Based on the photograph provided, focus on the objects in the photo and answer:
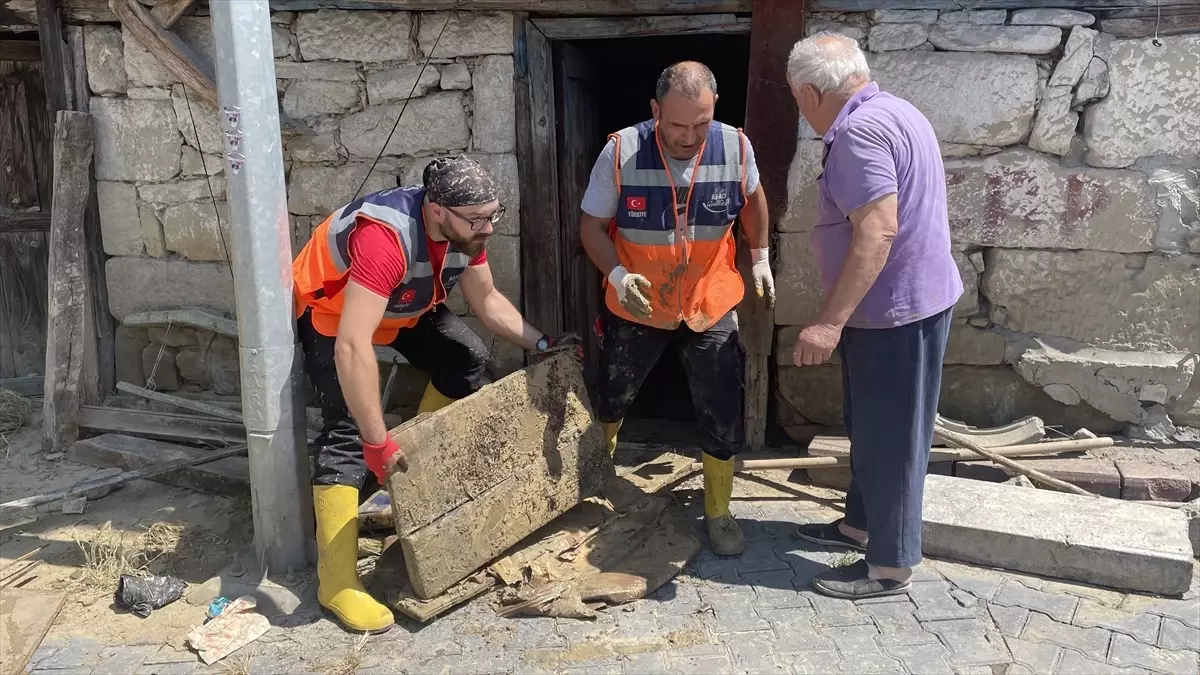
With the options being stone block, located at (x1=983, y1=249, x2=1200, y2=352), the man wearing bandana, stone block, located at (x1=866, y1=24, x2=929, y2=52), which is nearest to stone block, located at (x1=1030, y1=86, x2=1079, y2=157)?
stone block, located at (x1=983, y1=249, x2=1200, y2=352)

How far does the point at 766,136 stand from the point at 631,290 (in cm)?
138

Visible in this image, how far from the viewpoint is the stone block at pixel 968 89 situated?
12.8 feet

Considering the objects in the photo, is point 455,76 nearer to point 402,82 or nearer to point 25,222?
A: point 402,82

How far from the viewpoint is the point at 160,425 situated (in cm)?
462

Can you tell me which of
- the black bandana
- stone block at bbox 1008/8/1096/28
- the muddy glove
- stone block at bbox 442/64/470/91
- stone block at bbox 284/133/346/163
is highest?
stone block at bbox 1008/8/1096/28

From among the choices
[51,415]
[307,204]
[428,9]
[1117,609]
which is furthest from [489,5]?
[1117,609]

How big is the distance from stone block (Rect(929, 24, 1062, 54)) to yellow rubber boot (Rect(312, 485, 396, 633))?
3.29m

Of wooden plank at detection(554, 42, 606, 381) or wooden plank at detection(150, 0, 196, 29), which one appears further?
wooden plank at detection(554, 42, 606, 381)

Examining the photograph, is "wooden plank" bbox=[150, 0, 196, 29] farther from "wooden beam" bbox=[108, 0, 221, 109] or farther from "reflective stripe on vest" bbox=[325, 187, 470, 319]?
"reflective stripe on vest" bbox=[325, 187, 470, 319]

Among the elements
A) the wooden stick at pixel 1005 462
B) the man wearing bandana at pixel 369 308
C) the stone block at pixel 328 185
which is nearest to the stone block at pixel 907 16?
the wooden stick at pixel 1005 462

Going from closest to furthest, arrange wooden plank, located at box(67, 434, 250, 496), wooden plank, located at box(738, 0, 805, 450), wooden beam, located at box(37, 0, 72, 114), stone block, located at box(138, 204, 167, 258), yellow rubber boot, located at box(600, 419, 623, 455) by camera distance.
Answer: yellow rubber boot, located at box(600, 419, 623, 455), wooden plank, located at box(738, 0, 805, 450), wooden plank, located at box(67, 434, 250, 496), wooden beam, located at box(37, 0, 72, 114), stone block, located at box(138, 204, 167, 258)

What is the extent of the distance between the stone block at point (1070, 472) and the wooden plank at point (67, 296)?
469 cm

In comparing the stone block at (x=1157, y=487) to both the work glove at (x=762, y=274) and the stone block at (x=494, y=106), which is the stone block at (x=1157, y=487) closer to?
the work glove at (x=762, y=274)

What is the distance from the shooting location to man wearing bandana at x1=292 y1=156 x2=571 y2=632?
279cm
